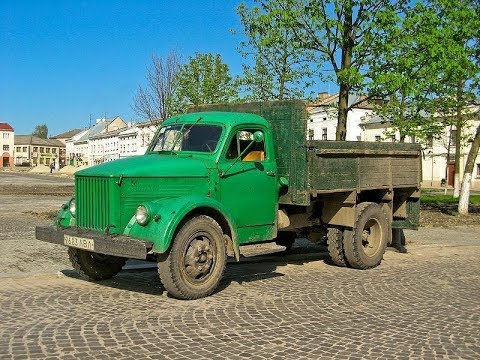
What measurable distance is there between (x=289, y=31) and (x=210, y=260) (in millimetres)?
11297

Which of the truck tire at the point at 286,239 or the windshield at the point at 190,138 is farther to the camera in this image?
the truck tire at the point at 286,239

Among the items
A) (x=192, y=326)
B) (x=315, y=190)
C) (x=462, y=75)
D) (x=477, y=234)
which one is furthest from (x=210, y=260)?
(x=462, y=75)

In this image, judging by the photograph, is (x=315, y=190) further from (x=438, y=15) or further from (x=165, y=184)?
(x=438, y=15)

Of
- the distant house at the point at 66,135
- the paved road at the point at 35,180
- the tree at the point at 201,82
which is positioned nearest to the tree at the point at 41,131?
the distant house at the point at 66,135

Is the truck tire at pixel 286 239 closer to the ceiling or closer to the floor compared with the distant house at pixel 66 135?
closer to the floor

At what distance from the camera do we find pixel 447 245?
42.8 ft

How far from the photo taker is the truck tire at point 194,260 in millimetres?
6941

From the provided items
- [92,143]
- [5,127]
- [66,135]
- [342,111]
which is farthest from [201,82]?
[66,135]

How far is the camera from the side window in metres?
8.09

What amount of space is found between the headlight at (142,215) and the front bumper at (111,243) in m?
0.24

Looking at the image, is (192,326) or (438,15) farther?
(438,15)

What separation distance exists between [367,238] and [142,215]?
15.2 feet

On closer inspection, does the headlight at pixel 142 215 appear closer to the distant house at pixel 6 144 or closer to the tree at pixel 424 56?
the tree at pixel 424 56

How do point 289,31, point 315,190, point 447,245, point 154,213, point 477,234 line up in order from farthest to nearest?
point 289,31 → point 477,234 → point 447,245 → point 315,190 → point 154,213
